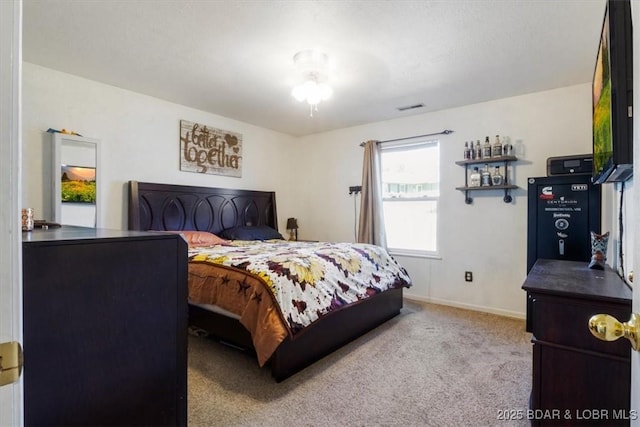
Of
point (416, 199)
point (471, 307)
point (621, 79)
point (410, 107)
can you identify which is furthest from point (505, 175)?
point (621, 79)

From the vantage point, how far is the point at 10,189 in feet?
1.49

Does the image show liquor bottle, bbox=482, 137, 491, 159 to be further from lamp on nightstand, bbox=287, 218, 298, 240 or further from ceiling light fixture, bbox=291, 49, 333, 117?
lamp on nightstand, bbox=287, 218, 298, 240

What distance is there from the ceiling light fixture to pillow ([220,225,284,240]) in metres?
2.04

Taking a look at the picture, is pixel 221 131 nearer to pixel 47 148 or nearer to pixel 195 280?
pixel 47 148

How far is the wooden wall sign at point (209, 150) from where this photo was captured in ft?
13.3

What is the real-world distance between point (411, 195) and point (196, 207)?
2859mm

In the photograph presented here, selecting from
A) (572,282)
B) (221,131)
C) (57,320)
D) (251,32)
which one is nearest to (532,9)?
(572,282)

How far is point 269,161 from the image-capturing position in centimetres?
516

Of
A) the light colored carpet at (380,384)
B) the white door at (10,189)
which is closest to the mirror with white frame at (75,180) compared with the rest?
the light colored carpet at (380,384)

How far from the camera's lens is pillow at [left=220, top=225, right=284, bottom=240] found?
13.8ft

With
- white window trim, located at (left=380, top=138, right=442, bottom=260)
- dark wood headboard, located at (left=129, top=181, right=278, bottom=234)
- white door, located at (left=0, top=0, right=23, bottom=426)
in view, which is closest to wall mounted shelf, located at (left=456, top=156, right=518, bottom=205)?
white window trim, located at (left=380, top=138, right=442, bottom=260)

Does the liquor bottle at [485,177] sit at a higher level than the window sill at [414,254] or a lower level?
higher

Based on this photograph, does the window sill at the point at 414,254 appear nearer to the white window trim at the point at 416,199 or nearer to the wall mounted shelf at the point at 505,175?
the white window trim at the point at 416,199

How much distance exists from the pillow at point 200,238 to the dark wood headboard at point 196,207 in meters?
0.19
